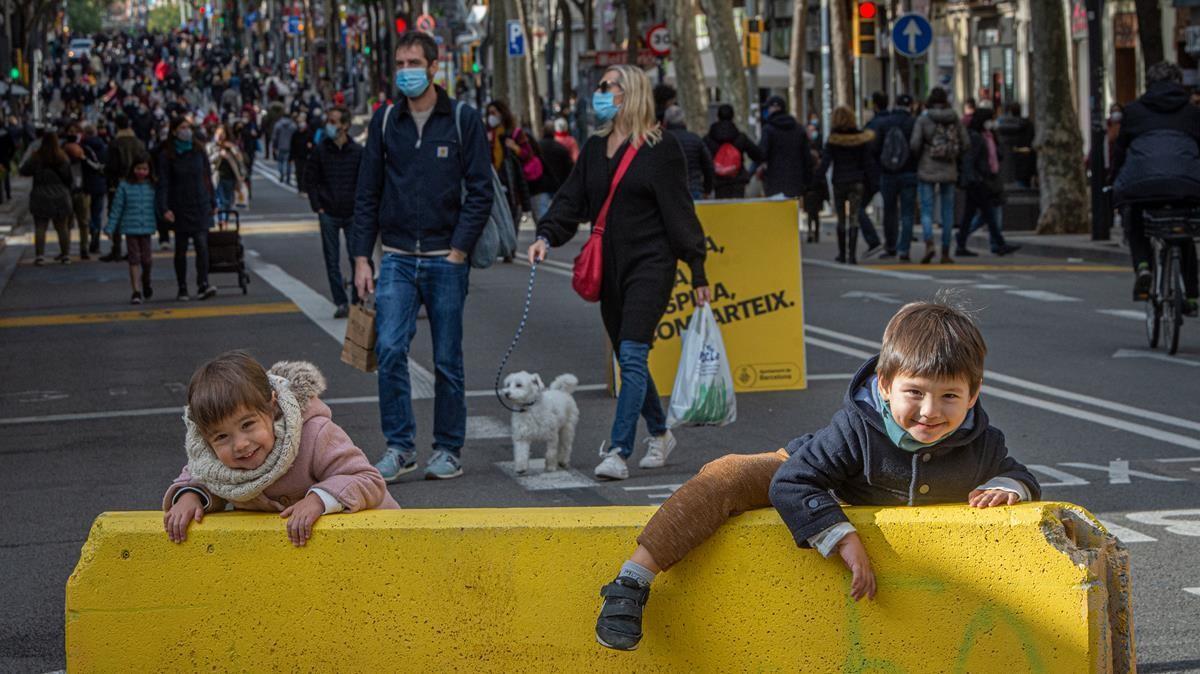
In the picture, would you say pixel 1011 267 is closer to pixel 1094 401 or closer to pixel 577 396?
pixel 1094 401

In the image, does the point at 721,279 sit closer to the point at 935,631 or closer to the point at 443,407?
the point at 443,407

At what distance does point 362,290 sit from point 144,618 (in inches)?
171

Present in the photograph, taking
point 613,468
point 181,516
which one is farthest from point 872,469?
point 613,468

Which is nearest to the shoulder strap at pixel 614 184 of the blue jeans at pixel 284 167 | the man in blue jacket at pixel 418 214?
the man in blue jacket at pixel 418 214

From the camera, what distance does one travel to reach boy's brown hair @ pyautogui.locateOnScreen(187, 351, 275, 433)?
4.75 metres

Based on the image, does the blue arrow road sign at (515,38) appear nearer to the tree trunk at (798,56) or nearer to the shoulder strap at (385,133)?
the tree trunk at (798,56)

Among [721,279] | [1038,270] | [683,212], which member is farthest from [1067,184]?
[683,212]

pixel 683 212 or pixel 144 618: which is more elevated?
pixel 683 212

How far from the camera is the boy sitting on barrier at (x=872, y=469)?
4.39m

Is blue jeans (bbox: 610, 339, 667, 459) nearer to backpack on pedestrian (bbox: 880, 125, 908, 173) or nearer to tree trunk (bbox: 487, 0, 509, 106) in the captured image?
backpack on pedestrian (bbox: 880, 125, 908, 173)

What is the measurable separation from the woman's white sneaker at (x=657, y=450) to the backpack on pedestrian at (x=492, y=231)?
1068 mm

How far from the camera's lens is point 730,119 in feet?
77.4

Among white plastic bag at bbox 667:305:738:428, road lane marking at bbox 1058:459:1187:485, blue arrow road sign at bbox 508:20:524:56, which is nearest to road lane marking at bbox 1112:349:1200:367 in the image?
road lane marking at bbox 1058:459:1187:485

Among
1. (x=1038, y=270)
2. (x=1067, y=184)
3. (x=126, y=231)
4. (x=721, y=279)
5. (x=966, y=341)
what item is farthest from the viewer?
(x=1067, y=184)
